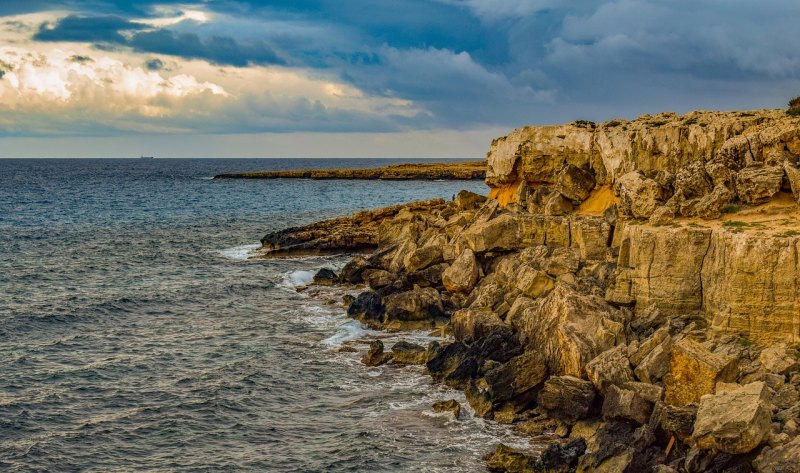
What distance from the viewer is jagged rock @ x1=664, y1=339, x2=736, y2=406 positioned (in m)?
25.3

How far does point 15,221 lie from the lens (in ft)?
322

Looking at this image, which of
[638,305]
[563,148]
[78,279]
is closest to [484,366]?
[638,305]

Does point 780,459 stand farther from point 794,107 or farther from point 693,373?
point 794,107

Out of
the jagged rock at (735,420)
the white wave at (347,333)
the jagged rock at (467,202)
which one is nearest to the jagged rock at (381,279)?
the white wave at (347,333)

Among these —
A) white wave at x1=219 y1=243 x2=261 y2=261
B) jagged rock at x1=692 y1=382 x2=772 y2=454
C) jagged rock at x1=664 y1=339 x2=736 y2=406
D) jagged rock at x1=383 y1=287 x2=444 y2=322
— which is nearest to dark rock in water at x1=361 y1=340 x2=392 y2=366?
jagged rock at x1=383 y1=287 x2=444 y2=322

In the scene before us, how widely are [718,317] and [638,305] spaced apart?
14.0ft

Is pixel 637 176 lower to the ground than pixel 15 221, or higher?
higher

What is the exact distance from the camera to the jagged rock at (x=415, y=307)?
143ft

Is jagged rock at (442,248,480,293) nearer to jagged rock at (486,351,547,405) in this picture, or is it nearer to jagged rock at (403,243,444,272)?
jagged rock at (403,243,444,272)

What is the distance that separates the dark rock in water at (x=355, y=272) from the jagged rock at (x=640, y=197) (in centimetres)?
2255

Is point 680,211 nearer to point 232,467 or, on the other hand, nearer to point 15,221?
point 232,467

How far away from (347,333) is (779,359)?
22.7 metres

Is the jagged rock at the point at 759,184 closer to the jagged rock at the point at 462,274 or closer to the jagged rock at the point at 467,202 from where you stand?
the jagged rock at the point at 462,274

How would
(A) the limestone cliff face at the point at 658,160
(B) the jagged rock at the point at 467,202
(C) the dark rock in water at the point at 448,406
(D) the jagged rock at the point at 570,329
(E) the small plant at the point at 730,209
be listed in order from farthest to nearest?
(B) the jagged rock at the point at 467,202 → (A) the limestone cliff face at the point at 658,160 → (E) the small plant at the point at 730,209 → (C) the dark rock in water at the point at 448,406 → (D) the jagged rock at the point at 570,329
